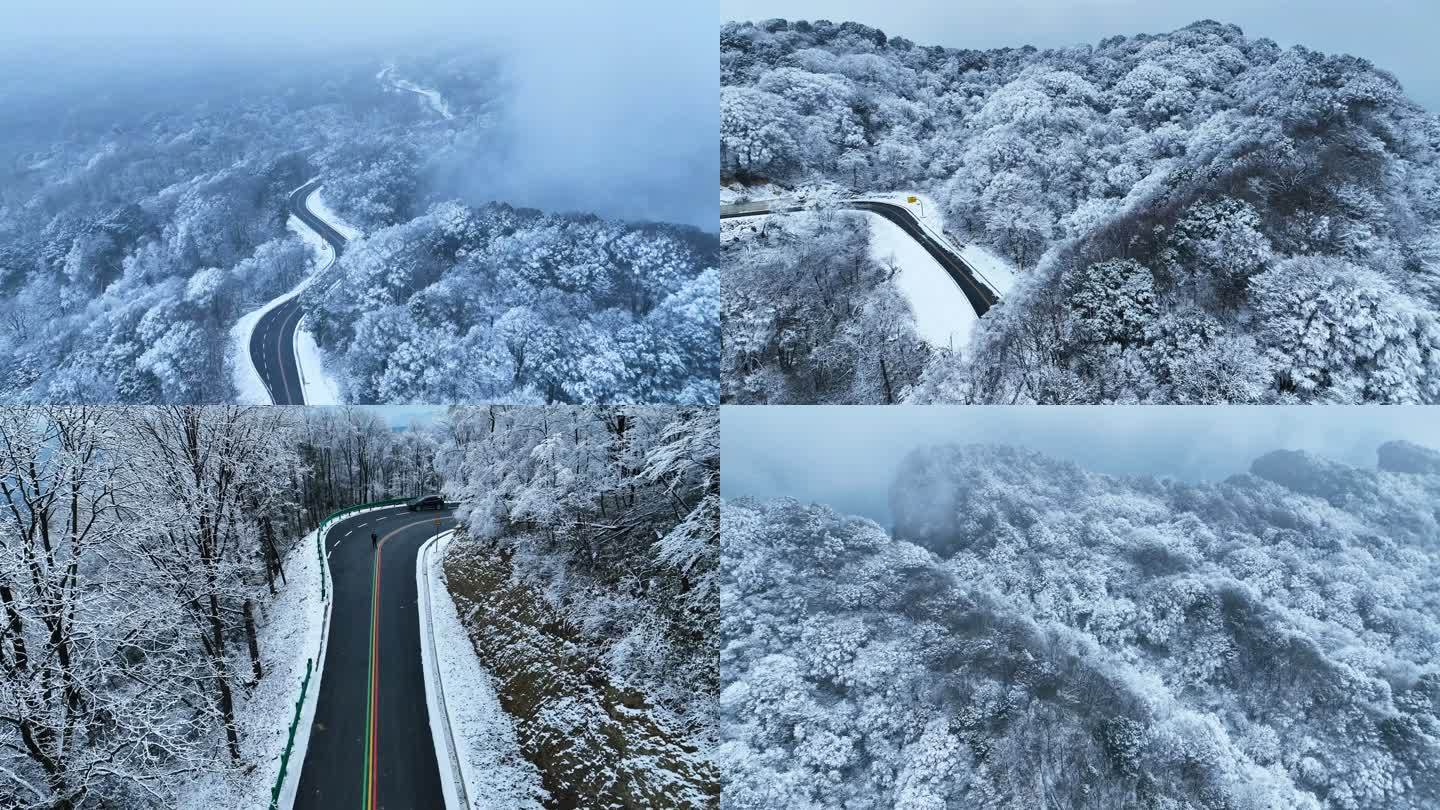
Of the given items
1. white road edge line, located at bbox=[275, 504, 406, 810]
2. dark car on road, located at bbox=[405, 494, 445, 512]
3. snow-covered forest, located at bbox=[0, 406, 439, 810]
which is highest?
snow-covered forest, located at bbox=[0, 406, 439, 810]

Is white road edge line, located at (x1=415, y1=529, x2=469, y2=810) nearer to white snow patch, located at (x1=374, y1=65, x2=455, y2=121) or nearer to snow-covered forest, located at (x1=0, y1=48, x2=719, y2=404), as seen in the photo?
snow-covered forest, located at (x1=0, y1=48, x2=719, y2=404)

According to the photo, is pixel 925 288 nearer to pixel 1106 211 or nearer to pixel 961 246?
pixel 961 246

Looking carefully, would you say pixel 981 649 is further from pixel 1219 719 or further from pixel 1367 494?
pixel 1367 494

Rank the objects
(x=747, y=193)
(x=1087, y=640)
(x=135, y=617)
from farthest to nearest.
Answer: (x=747, y=193), (x=1087, y=640), (x=135, y=617)

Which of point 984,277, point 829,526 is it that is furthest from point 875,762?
point 984,277

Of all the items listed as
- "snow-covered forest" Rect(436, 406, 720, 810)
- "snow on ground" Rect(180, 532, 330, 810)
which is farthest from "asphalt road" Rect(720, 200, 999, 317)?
"snow on ground" Rect(180, 532, 330, 810)

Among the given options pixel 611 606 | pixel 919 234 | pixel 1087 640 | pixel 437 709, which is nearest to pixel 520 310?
pixel 611 606
